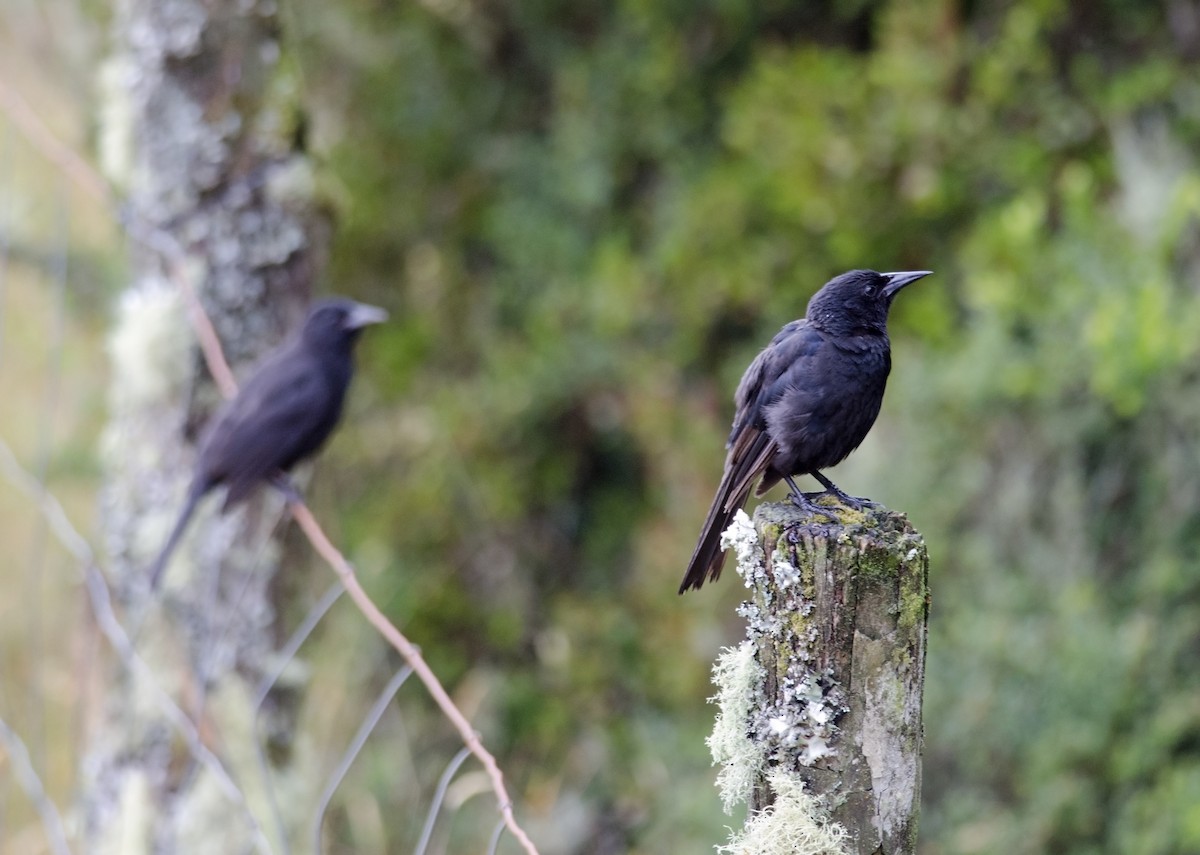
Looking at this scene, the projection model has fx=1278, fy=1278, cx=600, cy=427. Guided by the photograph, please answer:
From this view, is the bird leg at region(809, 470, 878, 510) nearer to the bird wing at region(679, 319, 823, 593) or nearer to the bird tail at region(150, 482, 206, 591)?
the bird wing at region(679, 319, 823, 593)

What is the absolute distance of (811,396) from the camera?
273cm

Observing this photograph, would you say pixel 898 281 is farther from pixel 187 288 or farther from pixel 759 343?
pixel 759 343

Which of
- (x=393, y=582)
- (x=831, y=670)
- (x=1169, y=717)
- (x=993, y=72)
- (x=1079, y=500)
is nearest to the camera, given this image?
(x=831, y=670)

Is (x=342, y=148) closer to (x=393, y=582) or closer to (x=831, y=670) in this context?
(x=393, y=582)

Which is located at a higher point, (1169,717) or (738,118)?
(738,118)

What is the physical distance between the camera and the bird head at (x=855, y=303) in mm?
2852

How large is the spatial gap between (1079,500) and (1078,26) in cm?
226

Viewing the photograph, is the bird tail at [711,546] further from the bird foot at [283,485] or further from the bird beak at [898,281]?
the bird foot at [283,485]

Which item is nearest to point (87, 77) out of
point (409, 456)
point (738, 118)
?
point (409, 456)

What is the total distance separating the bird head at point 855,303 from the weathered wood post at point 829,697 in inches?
52.0

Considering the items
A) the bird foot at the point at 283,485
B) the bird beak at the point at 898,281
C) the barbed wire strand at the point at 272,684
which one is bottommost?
the barbed wire strand at the point at 272,684

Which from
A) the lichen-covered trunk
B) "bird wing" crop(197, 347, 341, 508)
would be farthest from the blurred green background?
"bird wing" crop(197, 347, 341, 508)

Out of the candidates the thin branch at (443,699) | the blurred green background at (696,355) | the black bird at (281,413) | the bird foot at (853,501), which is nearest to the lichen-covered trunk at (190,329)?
the black bird at (281,413)

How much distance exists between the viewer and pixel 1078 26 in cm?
538
